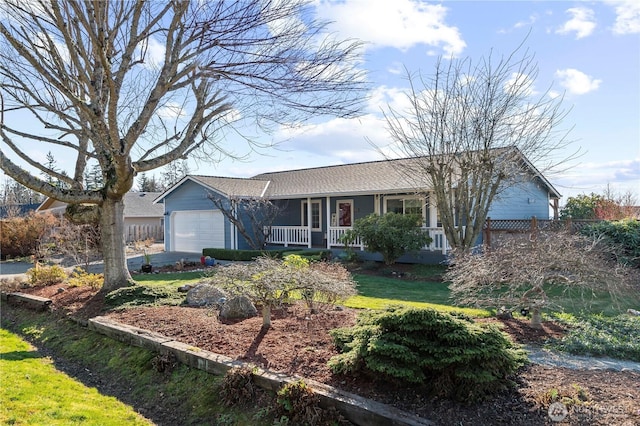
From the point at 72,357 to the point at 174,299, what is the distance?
2.07 m

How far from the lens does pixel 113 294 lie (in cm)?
778

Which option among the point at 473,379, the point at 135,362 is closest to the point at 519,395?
the point at 473,379

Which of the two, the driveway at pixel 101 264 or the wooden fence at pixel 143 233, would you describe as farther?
the wooden fence at pixel 143 233

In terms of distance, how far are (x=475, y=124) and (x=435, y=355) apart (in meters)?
9.13

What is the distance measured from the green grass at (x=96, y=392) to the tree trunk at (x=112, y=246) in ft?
6.25

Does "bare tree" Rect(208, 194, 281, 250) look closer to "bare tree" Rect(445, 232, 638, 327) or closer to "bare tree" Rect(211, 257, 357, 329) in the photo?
"bare tree" Rect(211, 257, 357, 329)

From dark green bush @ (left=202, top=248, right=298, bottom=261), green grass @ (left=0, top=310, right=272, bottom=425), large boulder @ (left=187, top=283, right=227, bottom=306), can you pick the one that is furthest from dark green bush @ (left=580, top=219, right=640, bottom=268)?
green grass @ (left=0, top=310, right=272, bottom=425)

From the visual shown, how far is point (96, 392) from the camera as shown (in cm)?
486

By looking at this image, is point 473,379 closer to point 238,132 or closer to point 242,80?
point 242,80

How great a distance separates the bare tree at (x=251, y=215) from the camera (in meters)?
18.0

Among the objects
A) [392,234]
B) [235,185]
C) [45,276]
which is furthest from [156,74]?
[235,185]

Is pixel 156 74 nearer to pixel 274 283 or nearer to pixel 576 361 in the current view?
pixel 274 283

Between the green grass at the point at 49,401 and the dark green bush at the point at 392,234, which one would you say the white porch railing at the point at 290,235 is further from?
the green grass at the point at 49,401

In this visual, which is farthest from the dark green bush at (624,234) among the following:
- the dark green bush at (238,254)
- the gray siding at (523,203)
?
the dark green bush at (238,254)
